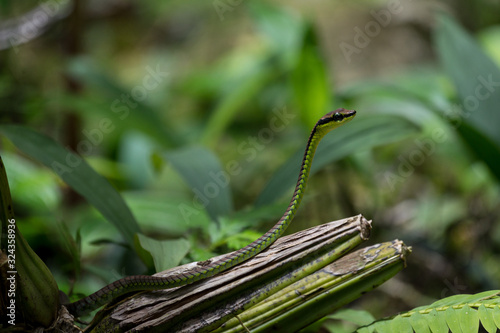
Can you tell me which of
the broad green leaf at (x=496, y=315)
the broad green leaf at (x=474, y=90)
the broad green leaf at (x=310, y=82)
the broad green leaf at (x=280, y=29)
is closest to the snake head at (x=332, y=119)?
the broad green leaf at (x=496, y=315)

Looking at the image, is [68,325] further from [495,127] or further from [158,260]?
[495,127]

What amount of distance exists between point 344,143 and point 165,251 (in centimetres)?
117

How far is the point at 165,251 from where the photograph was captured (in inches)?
68.3

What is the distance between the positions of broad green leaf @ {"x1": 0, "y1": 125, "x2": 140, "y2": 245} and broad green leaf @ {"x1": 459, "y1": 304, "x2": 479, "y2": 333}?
1.21 metres

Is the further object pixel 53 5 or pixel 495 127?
pixel 53 5

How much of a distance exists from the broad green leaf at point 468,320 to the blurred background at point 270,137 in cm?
58

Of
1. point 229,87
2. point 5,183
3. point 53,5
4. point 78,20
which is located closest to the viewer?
point 5,183

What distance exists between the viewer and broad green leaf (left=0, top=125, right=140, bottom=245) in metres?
1.86

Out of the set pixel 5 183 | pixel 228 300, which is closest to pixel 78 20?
pixel 5 183

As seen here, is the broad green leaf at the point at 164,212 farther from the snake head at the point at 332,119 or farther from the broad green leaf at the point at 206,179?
the snake head at the point at 332,119

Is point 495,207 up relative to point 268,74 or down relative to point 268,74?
down

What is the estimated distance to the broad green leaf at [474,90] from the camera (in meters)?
2.57

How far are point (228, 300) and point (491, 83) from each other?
7.44 ft

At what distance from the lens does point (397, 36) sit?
6.64m
